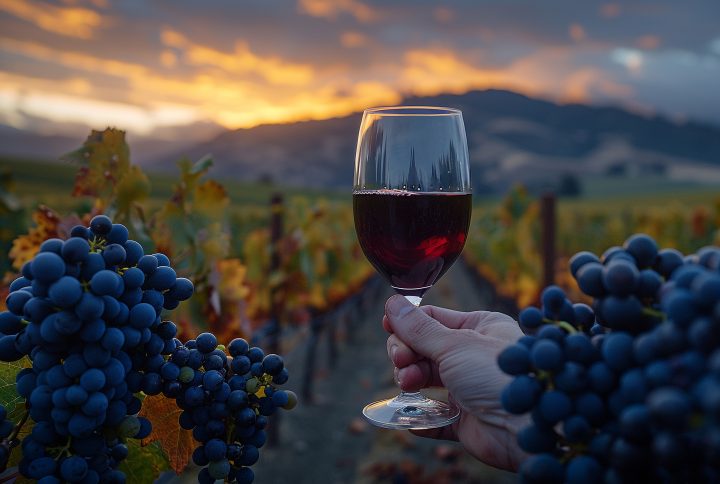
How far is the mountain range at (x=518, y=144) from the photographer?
4382 inches

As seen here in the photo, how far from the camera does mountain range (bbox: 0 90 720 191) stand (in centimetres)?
11131

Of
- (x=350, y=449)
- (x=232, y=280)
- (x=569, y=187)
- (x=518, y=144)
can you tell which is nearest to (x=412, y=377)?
(x=232, y=280)

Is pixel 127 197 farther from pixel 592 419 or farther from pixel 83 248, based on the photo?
pixel 592 419

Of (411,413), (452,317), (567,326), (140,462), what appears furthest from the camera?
(452,317)

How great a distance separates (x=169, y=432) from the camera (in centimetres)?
135

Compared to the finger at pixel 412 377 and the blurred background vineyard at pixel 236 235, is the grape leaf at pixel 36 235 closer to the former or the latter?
the blurred background vineyard at pixel 236 235

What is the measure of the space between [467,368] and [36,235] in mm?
1631

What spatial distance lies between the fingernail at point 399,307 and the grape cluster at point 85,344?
664 millimetres

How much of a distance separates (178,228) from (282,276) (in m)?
3.39

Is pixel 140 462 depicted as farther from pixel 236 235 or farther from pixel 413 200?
pixel 236 235

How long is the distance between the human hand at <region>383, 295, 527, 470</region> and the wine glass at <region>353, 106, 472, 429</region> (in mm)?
85

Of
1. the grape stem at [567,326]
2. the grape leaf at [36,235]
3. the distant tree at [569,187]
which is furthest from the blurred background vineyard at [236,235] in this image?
the distant tree at [569,187]

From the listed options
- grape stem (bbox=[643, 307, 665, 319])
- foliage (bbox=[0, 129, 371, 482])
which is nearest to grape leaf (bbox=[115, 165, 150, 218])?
foliage (bbox=[0, 129, 371, 482])

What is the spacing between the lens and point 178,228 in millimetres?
2793
